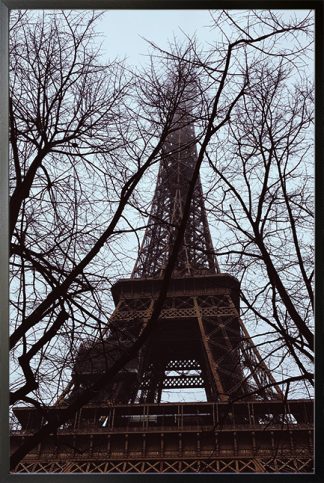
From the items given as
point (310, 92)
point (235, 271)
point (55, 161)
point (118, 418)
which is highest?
point (310, 92)

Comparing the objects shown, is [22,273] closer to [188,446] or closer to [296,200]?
[296,200]

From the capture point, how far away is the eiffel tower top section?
335cm

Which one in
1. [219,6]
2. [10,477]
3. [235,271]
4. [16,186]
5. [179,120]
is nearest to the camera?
[10,477]

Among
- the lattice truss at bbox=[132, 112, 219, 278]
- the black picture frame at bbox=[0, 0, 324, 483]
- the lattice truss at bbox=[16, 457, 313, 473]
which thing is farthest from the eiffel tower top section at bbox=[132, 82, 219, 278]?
the lattice truss at bbox=[16, 457, 313, 473]

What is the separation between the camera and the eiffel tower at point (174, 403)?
11.0 ft

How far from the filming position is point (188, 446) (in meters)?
6.24

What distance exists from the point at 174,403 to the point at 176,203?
2471 mm

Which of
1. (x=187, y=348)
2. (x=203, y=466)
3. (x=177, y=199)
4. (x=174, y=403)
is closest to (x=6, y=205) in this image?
(x=177, y=199)

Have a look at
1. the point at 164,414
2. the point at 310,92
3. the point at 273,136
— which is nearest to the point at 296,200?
the point at 273,136

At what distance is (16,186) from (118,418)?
5.30 meters

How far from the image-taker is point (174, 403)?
18.9ft

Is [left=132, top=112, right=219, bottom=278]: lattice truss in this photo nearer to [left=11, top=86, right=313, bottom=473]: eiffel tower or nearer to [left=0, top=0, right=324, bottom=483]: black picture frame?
[left=11, top=86, right=313, bottom=473]: eiffel tower

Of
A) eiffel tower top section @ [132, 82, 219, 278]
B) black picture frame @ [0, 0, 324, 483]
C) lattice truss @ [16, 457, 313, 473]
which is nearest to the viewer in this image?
black picture frame @ [0, 0, 324, 483]

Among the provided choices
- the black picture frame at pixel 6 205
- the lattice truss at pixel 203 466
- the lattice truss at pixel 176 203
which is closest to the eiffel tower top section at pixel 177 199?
the lattice truss at pixel 176 203
